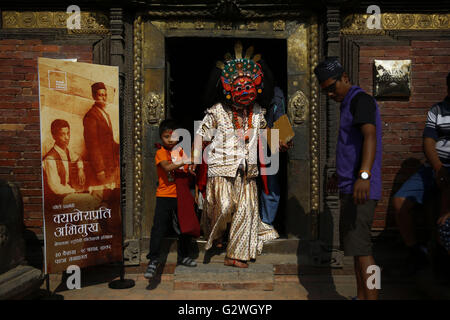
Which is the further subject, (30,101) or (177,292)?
(30,101)

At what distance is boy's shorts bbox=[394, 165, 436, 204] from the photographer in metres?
3.98

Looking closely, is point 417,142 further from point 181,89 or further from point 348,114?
point 181,89

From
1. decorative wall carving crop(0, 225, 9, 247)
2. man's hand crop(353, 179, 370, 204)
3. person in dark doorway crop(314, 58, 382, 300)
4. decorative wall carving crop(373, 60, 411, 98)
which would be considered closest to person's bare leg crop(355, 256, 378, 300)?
person in dark doorway crop(314, 58, 382, 300)

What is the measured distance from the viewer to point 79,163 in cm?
393

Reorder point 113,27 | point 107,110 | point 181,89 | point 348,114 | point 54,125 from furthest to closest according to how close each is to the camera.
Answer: point 181,89
point 113,27
point 107,110
point 54,125
point 348,114

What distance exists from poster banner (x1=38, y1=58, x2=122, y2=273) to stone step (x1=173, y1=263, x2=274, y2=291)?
0.75 m

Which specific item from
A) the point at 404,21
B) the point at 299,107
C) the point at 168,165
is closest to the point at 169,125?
the point at 168,165

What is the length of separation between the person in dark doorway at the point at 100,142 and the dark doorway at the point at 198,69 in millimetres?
1589

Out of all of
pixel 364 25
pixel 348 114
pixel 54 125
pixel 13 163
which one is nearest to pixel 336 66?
pixel 348 114

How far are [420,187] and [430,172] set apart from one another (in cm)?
20

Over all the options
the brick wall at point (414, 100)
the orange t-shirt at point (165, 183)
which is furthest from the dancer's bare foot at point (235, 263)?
the brick wall at point (414, 100)

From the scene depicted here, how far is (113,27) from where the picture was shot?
4.60 meters

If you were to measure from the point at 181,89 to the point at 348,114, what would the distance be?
4.21 m

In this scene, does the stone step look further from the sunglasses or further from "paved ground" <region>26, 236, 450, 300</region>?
the sunglasses
